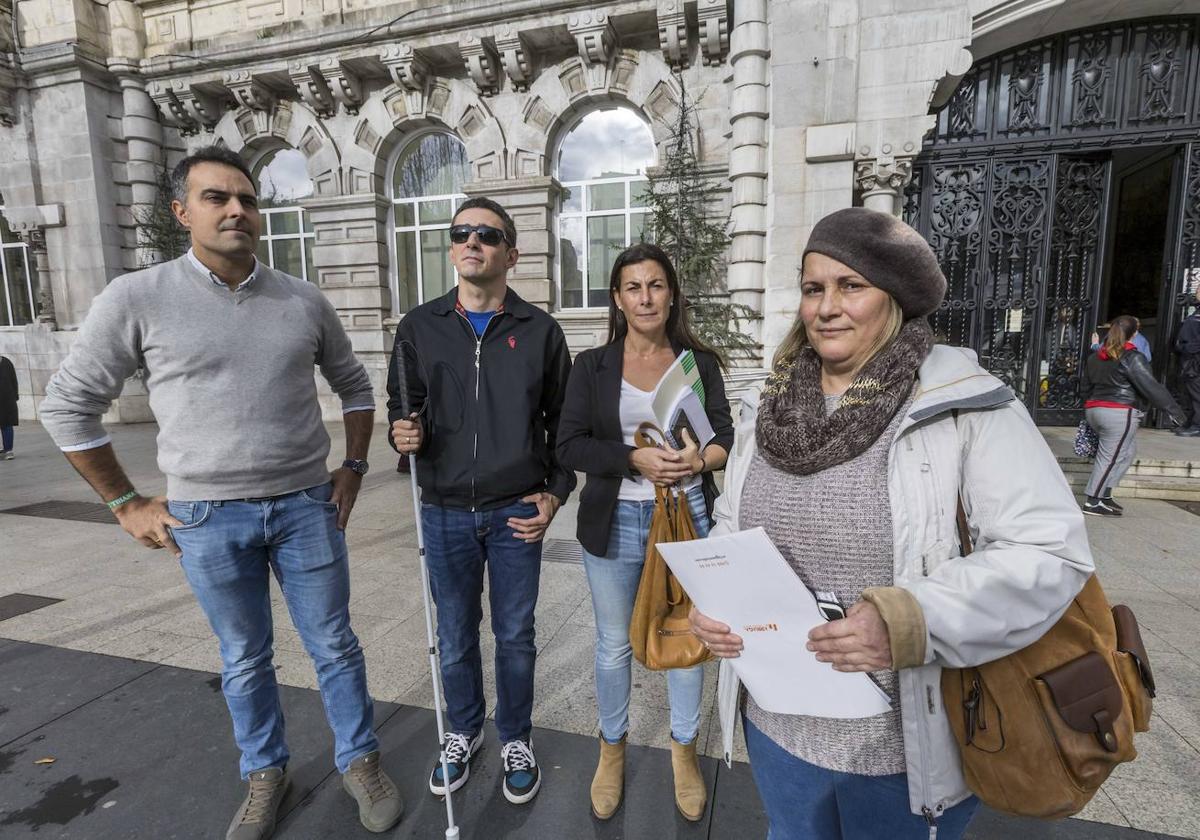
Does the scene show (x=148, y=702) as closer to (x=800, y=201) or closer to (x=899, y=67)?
(x=800, y=201)

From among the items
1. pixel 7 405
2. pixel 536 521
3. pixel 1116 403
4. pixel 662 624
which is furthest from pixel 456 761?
pixel 7 405

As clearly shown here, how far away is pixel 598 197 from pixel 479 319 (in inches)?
355

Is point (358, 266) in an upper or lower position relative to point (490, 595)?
upper

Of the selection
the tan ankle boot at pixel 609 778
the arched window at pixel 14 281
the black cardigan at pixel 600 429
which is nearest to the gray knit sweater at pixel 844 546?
the black cardigan at pixel 600 429

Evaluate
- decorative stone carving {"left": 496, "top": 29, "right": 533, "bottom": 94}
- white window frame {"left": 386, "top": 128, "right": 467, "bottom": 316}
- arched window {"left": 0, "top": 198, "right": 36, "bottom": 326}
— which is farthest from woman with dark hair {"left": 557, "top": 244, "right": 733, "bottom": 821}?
arched window {"left": 0, "top": 198, "right": 36, "bottom": 326}

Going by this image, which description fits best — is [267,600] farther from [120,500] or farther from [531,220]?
[531,220]

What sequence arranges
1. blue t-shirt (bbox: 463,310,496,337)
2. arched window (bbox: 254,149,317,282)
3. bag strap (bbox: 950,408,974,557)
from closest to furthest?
bag strap (bbox: 950,408,974,557) → blue t-shirt (bbox: 463,310,496,337) → arched window (bbox: 254,149,317,282)

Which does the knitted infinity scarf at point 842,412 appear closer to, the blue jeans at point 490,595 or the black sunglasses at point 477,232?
the blue jeans at point 490,595

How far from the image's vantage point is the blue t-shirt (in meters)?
2.41

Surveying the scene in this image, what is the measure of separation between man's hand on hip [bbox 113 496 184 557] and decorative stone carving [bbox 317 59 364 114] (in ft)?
36.6

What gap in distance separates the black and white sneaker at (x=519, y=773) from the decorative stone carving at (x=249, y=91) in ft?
43.0

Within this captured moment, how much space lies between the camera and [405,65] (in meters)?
10.4

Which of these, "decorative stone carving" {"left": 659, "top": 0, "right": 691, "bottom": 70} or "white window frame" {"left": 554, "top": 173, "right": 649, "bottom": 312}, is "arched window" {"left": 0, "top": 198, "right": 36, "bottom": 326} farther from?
"decorative stone carving" {"left": 659, "top": 0, "right": 691, "bottom": 70}

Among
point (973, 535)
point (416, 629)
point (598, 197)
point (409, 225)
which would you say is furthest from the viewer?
point (409, 225)
